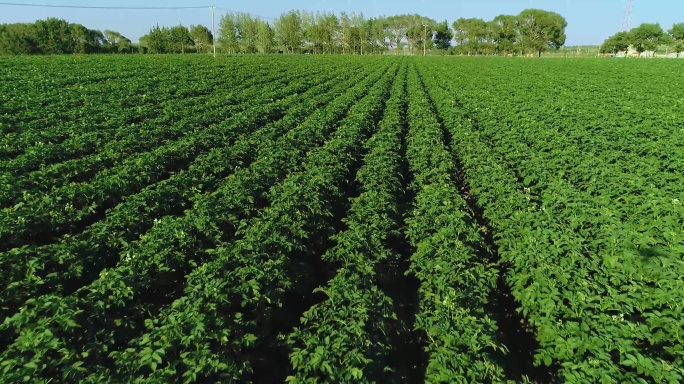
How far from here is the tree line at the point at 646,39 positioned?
93750 millimetres

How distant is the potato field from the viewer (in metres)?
4.23

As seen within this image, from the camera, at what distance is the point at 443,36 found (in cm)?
14375

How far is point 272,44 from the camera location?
110 metres

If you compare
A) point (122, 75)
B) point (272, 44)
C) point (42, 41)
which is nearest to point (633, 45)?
point (272, 44)

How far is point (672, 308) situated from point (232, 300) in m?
5.55

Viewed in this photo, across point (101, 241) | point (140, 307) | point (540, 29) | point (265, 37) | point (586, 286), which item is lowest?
point (140, 307)

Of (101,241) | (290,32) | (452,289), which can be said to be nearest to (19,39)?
(290,32)

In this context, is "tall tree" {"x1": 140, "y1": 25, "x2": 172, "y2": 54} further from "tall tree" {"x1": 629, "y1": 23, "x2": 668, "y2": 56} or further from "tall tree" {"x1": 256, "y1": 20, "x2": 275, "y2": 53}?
"tall tree" {"x1": 629, "y1": 23, "x2": 668, "y2": 56}

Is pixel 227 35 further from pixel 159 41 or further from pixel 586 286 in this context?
pixel 586 286

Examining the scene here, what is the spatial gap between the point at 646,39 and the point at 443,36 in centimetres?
6240

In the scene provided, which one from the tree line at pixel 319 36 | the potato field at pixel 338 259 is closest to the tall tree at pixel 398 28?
the tree line at pixel 319 36

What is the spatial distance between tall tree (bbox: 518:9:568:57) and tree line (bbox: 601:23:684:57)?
1846cm

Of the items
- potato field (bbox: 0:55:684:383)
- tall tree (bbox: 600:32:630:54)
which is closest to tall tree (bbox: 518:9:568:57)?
tall tree (bbox: 600:32:630:54)

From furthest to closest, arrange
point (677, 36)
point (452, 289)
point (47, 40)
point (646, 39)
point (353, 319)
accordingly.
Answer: point (646, 39) → point (677, 36) → point (47, 40) → point (452, 289) → point (353, 319)
